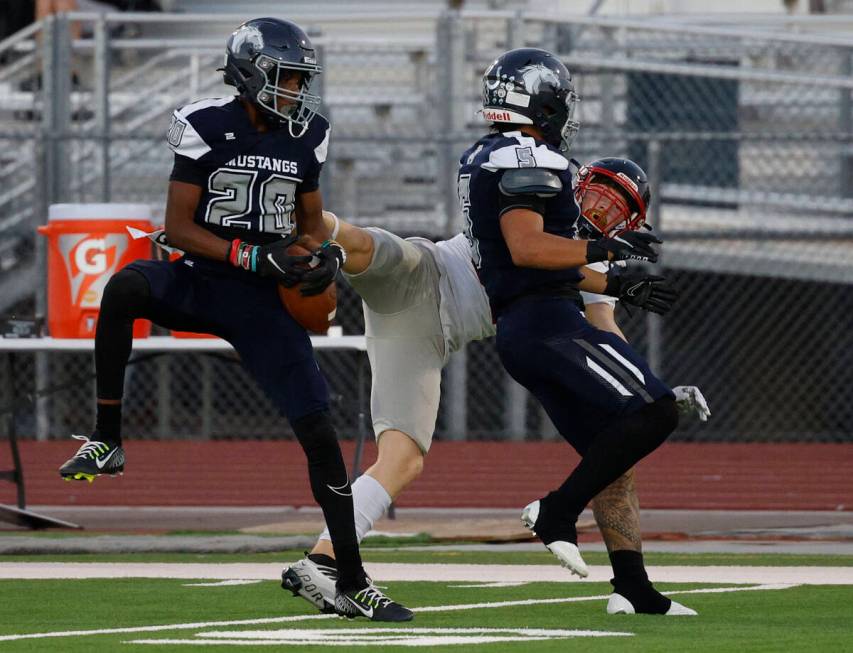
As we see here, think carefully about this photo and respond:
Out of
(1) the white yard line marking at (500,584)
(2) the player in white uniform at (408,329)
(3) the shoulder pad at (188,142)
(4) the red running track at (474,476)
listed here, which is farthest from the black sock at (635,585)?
(4) the red running track at (474,476)

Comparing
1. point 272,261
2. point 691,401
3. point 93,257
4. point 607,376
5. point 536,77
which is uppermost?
point 536,77

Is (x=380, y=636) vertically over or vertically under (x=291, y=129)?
under

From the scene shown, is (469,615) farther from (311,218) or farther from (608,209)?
(608,209)

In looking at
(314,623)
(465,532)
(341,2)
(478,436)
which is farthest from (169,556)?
(341,2)

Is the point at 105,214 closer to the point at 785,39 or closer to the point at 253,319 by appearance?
the point at 253,319

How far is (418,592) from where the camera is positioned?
725 cm

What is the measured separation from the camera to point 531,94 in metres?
6.56

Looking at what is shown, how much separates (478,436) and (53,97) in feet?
13.8

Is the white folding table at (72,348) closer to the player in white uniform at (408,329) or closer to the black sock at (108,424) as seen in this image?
the player in white uniform at (408,329)

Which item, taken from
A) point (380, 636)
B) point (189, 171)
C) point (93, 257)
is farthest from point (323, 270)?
point (93, 257)

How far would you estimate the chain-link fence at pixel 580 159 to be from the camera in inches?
575

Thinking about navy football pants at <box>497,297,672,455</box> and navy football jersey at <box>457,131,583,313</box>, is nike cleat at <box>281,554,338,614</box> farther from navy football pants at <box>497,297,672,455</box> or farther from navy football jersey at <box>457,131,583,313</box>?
navy football jersey at <box>457,131,583,313</box>

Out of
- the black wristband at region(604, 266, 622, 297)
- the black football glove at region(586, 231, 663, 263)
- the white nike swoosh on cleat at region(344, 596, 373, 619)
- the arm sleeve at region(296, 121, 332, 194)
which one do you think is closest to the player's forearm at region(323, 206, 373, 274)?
the arm sleeve at region(296, 121, 332, 194)

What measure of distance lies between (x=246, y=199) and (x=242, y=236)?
0.13 metres
